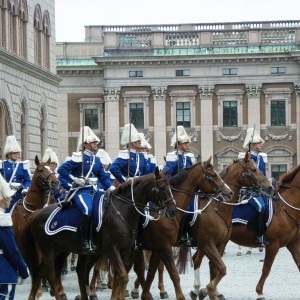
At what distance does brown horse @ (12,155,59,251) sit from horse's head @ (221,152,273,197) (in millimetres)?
2988

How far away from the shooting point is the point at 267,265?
18.5 metres

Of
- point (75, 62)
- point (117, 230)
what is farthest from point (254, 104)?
point (117, 230)

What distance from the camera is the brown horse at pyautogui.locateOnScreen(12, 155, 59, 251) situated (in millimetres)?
19297

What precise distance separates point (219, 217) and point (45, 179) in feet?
10.1

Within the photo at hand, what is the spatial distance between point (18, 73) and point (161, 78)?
3771 centimetres

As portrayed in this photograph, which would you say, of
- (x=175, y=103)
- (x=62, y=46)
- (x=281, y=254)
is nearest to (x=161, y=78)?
(x=175, y=103)

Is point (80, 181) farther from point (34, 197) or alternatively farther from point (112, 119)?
point (112, 119)

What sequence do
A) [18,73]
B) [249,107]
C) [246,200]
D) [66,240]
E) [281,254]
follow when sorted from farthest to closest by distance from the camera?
[249,107], [18,73], [281,254], [246,200], [66,240]

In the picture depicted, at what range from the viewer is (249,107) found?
7575 cm

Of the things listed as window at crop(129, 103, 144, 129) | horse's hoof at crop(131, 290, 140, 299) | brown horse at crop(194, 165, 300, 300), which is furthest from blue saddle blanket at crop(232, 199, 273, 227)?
window at crop(129, 103, 144, 129)

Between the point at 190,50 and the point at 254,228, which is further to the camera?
the point at 190,50

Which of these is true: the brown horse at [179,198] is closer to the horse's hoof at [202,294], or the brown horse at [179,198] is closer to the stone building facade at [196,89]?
the horse's hoof at [202,294]

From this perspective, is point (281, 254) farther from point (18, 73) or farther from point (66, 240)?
point (66, 240)

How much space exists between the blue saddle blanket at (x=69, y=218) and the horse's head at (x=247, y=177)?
2628 millimetres
